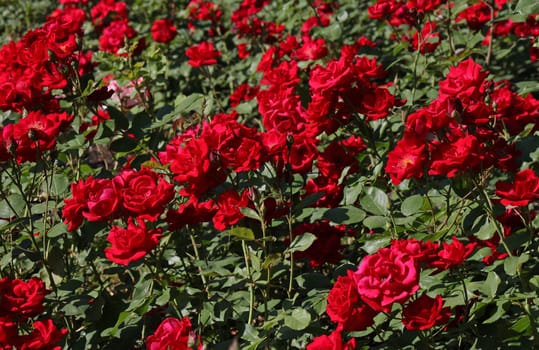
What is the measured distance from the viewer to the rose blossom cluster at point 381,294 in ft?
4.72

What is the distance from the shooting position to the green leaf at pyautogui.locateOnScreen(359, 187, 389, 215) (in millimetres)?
1992

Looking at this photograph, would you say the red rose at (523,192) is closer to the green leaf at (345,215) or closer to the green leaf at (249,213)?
the green leaf at (345,215)

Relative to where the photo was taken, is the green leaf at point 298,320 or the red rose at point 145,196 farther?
the red rose at point 145,196

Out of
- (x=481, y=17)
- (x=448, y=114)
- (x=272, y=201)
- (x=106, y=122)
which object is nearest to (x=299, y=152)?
(x=272, y=201)

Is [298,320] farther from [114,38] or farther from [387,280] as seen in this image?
[114,38]

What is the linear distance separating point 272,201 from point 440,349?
25.8 inches

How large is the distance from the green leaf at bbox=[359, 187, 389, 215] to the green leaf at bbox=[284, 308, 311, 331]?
416 millimetres

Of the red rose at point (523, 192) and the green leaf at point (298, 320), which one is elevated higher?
the red rose at point (523, 192)

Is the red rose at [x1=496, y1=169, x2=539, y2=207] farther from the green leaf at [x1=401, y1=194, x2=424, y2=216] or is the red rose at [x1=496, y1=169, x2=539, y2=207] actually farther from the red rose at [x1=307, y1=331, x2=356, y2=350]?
the red rose at [x1=307, y1=331, x2=356, y2=350]

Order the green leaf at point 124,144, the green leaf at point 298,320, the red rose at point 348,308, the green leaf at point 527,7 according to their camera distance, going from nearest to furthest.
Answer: the red rose at point 348,308 → the green leaf at point 298,320 → the green leaf at point 124,144 → the green leaf at point 527,7

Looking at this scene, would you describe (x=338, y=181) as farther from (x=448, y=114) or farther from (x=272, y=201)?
(x=448, y=114)

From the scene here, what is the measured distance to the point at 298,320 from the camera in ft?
5.48

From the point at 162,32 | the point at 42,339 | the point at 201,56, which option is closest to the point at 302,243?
the point at 42,339

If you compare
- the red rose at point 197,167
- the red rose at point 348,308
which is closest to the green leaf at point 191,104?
the red rose at point 197,167
